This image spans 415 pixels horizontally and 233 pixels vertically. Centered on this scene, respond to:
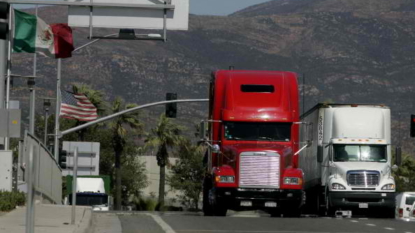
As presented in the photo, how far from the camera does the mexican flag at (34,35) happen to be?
3416cm

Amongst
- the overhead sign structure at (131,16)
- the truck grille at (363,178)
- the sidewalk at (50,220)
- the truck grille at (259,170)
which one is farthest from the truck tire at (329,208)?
the overhead sign structure at (131,16)

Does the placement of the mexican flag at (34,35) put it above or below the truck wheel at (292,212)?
above

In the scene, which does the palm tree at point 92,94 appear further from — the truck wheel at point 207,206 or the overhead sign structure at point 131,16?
the overhead sign structure at point 131,16

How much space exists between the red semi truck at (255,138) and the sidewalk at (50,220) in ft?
17.1

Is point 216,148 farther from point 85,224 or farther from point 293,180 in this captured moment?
point 85,224

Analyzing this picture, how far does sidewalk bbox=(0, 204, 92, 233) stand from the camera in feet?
73.8

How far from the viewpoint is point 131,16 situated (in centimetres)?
2977

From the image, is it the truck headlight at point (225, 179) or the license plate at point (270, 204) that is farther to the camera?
the license plate at point (270, 204)

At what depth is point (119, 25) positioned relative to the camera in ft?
97.1

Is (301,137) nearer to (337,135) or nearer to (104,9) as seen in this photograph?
(337,135)

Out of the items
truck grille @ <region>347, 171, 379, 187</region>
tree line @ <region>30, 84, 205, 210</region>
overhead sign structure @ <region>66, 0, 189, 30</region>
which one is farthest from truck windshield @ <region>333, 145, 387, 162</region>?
tree line @ <region>30, 84, 205, 210</region>

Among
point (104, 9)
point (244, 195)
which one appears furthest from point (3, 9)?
point (244, 195)

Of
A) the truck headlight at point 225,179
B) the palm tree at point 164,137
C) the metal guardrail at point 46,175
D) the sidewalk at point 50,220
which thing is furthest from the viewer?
the palm tree at point 164,137

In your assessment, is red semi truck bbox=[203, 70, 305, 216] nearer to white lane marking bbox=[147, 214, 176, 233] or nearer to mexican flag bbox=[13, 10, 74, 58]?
white lane marking bbox=[147, 214, 176, 233]
